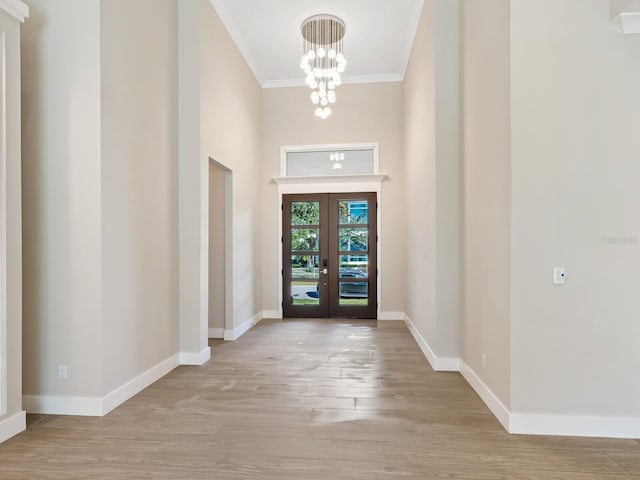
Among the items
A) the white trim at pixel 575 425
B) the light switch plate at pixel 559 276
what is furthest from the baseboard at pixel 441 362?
the light switch plate at pixel 559 276

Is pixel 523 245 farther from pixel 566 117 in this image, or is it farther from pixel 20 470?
pixel 20 470

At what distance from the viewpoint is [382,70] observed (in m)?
→ 6.67

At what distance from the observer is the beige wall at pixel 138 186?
3.07m

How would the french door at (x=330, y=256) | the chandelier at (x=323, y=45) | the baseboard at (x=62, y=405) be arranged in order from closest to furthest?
the baseboard at (x=62, y=405) → the chandelier at (x=323, y=45) → the french door at (x=330, y=256)

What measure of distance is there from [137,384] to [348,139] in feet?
17.2

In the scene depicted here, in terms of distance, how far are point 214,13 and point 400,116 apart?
3573mm

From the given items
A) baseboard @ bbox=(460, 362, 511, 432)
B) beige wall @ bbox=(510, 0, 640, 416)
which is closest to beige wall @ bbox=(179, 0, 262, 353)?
baseboard @ bbox=(460, 362, 511, 432)

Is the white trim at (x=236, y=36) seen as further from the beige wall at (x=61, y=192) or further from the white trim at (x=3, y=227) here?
Answer: the white trim at (x=3, y=227)

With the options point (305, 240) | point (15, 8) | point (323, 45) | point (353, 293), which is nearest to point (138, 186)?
point (15, 8)

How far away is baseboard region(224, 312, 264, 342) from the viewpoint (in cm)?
533

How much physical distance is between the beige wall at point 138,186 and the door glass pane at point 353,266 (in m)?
3.43

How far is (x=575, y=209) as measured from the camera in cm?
260

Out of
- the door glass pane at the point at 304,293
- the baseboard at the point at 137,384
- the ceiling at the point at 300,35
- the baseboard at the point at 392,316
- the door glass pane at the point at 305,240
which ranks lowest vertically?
the baseboard at the point at 392,316

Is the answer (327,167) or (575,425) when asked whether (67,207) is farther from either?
(327,167)
